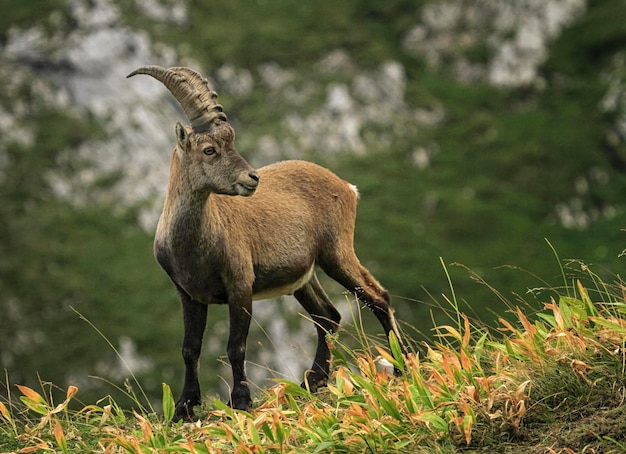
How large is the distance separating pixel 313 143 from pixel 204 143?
154 ft

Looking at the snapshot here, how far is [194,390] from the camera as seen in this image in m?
10.4

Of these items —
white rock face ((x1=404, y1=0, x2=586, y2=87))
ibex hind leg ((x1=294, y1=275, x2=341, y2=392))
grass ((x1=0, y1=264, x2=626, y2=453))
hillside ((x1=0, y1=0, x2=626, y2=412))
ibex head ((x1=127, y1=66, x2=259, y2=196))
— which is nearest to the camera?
grass ((x1=0, y1=264, x2=626, y2=453))

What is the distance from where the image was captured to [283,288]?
1104cm

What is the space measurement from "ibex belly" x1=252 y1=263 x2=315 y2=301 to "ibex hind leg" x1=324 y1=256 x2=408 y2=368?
38cm

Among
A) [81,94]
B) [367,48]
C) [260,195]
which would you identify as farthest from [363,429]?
[367,48]

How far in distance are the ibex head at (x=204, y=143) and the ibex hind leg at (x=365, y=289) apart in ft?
6.44

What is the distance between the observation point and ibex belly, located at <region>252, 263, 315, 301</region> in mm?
10883

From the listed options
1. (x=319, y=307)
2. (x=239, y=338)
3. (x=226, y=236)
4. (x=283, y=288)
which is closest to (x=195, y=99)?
(x=226, y=236)

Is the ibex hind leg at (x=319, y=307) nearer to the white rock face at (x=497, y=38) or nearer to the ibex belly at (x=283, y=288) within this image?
the ibex belly at (x=283, y=288)

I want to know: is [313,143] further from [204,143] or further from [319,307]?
[204,143]

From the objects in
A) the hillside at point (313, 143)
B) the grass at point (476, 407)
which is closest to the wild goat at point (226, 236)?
the grass at point (476, 407)

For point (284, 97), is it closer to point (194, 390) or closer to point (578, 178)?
point (578, 178)

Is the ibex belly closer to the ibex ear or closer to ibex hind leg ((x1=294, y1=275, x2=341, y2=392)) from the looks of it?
ibex hind leg ((x1=294, y1=275, x2=341, y2=392))

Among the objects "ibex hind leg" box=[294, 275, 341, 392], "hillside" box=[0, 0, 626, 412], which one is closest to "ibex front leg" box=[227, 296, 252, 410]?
"ibex hind leg" box=[294, 275, 341, 392]
